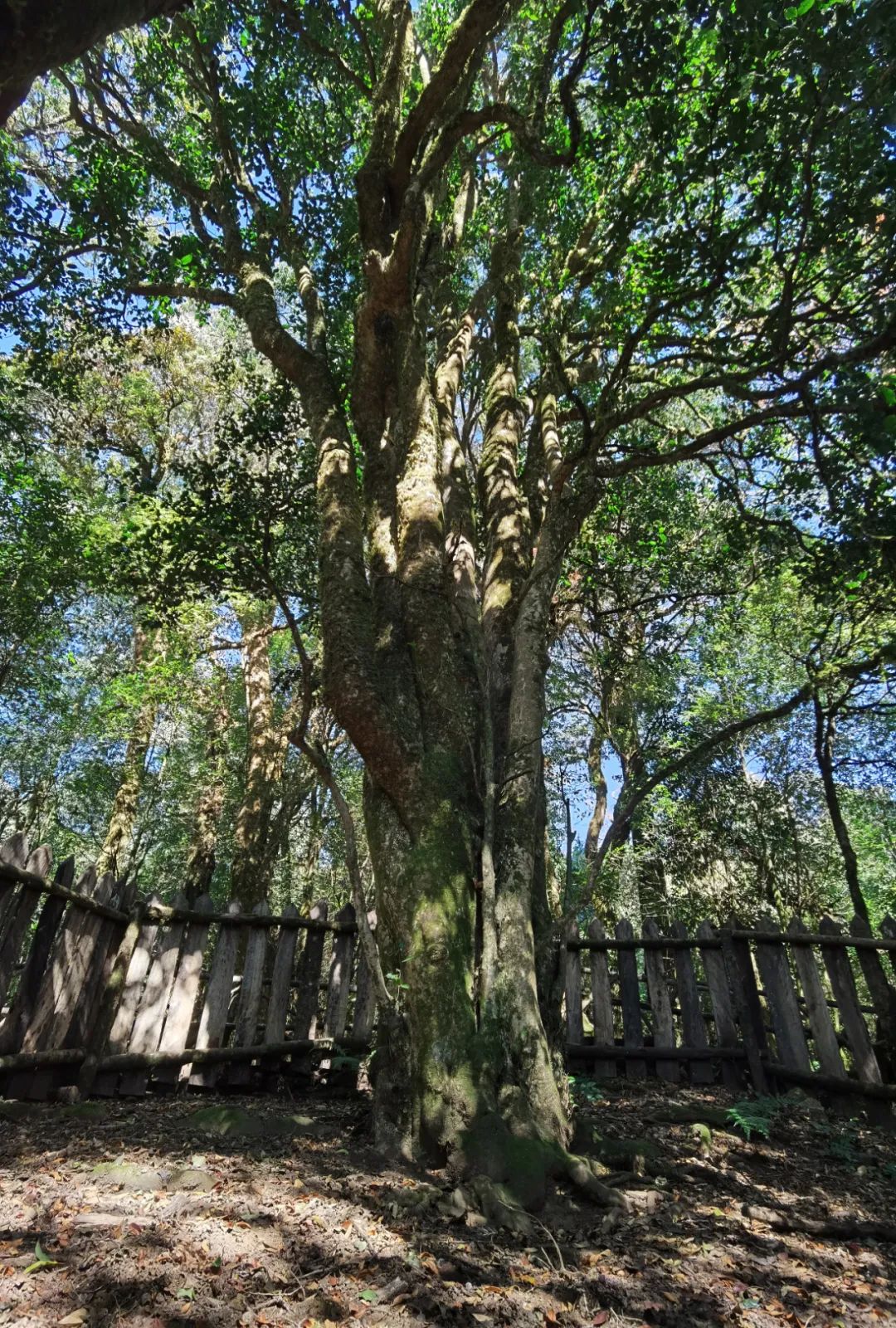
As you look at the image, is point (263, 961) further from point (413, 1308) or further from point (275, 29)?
point (275, 29)

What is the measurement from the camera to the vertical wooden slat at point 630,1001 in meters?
6.85

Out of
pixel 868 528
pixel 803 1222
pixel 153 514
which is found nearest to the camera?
pixel 803 1222

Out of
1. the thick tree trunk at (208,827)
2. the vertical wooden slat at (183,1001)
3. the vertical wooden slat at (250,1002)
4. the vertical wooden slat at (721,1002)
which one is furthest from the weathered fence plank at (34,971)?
the thick tree trunk at (208,827)

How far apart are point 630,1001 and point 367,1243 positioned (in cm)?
522

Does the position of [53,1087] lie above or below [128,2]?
below

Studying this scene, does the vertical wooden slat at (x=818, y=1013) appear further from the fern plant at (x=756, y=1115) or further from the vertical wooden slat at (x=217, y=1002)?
the vertical wooden slat at (x=217, y=1002)

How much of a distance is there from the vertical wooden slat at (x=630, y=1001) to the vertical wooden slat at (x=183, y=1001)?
412cm

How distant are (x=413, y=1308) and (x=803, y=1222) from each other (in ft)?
6.63

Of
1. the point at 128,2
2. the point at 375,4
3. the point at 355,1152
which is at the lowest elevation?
the point at 355,1152

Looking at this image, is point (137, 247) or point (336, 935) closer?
point (336, 935)

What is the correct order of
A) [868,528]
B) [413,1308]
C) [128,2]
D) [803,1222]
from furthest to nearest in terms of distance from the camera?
[868,528] → [803,1222] → [413,1308] → [128,2]

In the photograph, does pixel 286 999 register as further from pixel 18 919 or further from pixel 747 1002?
pixel 747 1002

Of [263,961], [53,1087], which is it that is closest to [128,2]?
[53,1087]

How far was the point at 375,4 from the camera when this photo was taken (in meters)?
7.27
